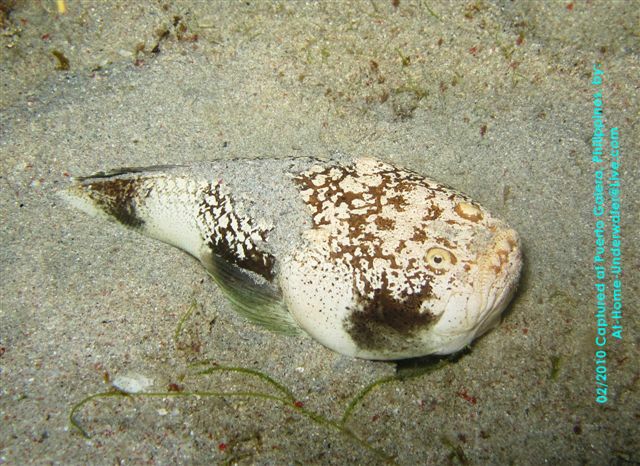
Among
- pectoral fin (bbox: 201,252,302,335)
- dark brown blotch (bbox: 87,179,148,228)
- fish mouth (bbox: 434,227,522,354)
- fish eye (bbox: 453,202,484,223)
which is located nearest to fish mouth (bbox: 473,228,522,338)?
fish mouth (bbox: 434,227,522,354)

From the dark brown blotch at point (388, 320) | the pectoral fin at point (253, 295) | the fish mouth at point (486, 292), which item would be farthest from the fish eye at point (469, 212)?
the pectoral fin at point (253, 295)

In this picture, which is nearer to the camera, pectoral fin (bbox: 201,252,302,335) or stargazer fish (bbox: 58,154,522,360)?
stargazer fish (bbox: 58,154,522,360)

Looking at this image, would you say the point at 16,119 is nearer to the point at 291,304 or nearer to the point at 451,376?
the point at 291,304

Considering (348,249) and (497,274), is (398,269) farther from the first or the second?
(497,274)

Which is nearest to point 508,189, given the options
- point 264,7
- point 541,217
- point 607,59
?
point 541,217

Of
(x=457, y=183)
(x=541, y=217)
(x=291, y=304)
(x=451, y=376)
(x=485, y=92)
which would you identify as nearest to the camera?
(x=291, y=304)

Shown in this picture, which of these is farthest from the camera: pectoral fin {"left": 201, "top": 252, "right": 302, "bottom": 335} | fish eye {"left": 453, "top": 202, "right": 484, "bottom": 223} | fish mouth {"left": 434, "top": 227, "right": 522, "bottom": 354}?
pectoral fin {"left": 201, "top": 252, "right": 302, "bottom": 335}

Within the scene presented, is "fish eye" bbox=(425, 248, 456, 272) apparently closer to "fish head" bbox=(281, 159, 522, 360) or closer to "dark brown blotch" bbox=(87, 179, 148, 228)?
"fish head" bbox=(281, 159, 522, 360)
